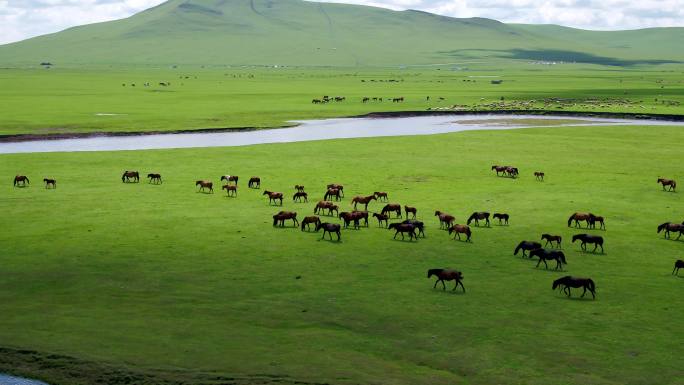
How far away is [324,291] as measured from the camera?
2238cm

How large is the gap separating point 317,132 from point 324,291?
50471mm

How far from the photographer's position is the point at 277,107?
95688 millimetres

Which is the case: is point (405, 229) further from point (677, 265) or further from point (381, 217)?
point (677, 265)

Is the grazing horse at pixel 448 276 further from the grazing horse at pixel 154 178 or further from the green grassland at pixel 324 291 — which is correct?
the grazing horse at pixel 154 178

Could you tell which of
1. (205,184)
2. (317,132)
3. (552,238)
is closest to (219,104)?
(317,132)

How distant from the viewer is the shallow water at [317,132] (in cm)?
6084

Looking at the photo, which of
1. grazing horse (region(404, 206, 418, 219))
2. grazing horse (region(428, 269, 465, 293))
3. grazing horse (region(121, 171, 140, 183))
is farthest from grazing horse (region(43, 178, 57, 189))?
grazing horse (region(428, 269, 465, 293))

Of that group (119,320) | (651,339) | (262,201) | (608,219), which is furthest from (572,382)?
(262,201)

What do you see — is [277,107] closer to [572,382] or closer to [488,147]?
[488,147]

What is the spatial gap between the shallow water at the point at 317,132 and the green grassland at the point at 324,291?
772 inches

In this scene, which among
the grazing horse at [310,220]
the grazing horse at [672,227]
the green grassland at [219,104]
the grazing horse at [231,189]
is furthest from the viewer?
the green grassland at [219,104]

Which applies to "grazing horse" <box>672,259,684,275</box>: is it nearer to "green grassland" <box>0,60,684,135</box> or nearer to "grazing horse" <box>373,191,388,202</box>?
"grazing horse" <box>373,191,388,202</box>

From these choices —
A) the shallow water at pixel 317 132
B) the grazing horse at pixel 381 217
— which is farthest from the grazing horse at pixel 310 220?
the shallow water at pixel 317 132

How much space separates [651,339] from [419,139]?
4599 cm
